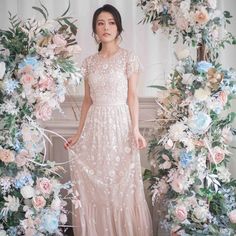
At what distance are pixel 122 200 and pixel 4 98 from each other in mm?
850

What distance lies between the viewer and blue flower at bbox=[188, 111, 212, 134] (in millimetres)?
1835

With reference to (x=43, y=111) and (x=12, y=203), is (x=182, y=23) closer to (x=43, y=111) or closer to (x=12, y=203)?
(x=43, y=111)

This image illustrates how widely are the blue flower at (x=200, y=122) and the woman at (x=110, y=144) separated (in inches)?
12.2

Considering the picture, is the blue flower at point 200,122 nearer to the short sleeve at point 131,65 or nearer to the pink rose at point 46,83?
the short sleeve at point 131,65

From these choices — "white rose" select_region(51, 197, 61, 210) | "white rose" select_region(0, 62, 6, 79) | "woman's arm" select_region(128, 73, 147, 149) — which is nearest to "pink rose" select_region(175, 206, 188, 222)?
"woman's arm" select_region(128, 73, 147, 149)

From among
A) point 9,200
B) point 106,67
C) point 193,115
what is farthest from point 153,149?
point 9,200

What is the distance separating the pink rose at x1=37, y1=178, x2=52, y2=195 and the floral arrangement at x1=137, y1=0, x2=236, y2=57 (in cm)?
100

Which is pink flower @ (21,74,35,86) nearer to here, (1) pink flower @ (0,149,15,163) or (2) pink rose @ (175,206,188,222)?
(1) pink flower @ (0,149,15,163)

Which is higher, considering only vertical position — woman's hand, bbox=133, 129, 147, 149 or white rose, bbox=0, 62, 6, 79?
white rose, bbox=0, 62, 6, 79

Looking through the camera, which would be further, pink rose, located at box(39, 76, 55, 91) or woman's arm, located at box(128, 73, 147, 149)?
woman's arm, located at box(128, 73, 147, 149)

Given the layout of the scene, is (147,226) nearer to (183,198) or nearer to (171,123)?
(183,198)

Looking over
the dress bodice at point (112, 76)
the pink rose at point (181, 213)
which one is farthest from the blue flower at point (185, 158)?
the dress bodice at point (112, 76)

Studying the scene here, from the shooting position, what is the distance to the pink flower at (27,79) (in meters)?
1.73

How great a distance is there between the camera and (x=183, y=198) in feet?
6.36
